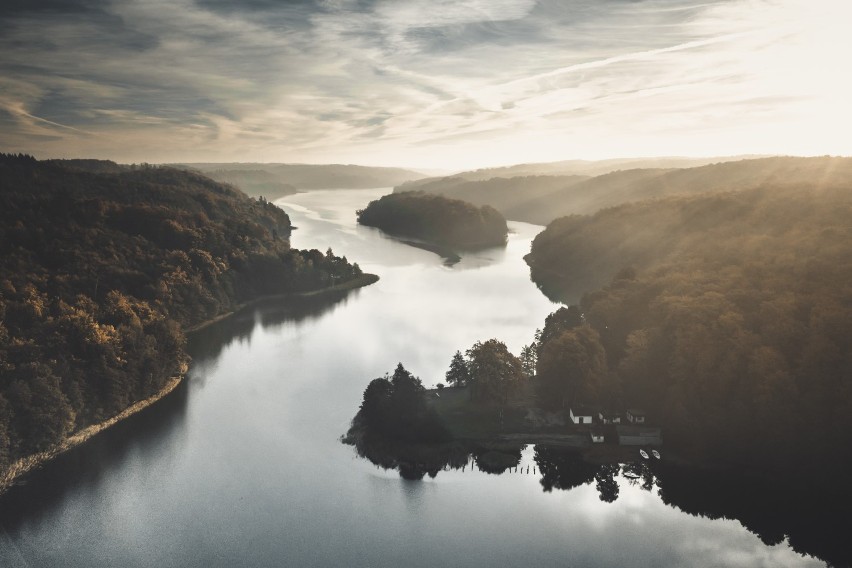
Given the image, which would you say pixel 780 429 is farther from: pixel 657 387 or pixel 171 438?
pixel 171 438

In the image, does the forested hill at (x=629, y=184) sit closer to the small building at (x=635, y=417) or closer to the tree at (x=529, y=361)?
the tree at (x=529, y=361)

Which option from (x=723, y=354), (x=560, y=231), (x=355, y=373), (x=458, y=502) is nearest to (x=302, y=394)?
(x=355, y=373)

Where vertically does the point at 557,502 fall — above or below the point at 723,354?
below

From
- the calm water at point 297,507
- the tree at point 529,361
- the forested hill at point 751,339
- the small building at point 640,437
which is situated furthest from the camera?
the tree at point 529,361

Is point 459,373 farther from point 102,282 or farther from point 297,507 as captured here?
point 102,282

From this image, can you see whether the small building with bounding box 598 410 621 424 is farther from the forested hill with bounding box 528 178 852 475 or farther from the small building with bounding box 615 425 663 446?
Result: the forested hill with bounding box 528 178 852 475

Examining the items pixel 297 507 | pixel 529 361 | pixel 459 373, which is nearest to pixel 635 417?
pixel 529 361

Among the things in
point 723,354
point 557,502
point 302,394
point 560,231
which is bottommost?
point 557,502

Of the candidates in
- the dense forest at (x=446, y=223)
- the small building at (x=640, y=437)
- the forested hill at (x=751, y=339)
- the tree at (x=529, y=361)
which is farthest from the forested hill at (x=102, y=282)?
the dense forest at (x=446, y=223)
